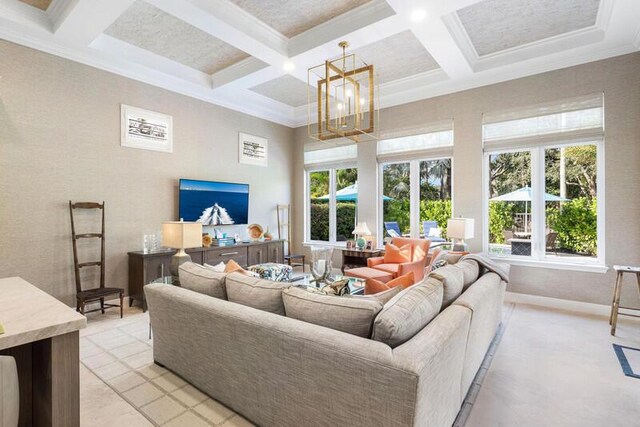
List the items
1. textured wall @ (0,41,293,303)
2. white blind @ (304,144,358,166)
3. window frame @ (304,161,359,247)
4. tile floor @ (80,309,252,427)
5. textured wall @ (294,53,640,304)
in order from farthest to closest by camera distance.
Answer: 1. window frame @ (304,161,359,247)
2. white blind @ (304,144,358,166)
3. textured wall @ (294,53,640,304)
4. textured wall @ (0,41,293,303)
5. tile floor @ (80,309,252,427)

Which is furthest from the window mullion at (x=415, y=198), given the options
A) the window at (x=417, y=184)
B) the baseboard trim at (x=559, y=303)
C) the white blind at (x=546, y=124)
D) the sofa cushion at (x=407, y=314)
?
the sofa cushion at (x=407, y=314)

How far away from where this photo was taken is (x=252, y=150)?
619cm

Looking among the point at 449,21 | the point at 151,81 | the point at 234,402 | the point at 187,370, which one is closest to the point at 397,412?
the point at 234,402

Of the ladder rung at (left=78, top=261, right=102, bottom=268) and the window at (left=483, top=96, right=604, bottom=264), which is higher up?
the window at (left=483, top=96, right=604, bottom=264)

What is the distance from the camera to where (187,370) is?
236cm

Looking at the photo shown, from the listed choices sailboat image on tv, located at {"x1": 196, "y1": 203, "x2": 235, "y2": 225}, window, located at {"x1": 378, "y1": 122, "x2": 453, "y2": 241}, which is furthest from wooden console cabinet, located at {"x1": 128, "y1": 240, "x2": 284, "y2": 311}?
window, located at {"x1": 378, "y1": 122, "x2": 453, "y2": 241}

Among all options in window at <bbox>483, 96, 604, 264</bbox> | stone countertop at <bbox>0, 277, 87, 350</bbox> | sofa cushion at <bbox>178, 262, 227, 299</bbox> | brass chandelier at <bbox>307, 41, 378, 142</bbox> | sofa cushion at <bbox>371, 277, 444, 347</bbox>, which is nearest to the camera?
stone countertop at <bbox>0, 277, 87, 350</bbox>

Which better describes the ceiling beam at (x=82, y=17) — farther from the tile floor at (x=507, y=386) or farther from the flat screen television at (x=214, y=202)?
the tile floor at (x=507, y=386)

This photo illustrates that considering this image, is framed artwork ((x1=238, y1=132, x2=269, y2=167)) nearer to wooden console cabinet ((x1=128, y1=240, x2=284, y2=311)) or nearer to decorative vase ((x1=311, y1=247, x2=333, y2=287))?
wooden console cabinet ((x1=128, y1=240, x2=284, y2=311))

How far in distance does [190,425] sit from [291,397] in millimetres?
746

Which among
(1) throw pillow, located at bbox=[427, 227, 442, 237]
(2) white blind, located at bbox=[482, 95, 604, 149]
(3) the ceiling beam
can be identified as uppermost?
(3) the ceiling beam

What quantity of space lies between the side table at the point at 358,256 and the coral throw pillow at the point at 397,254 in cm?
50

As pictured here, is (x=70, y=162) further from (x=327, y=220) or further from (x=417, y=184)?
(x=417, y=184)

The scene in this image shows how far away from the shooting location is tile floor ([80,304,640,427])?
202 centimetres
